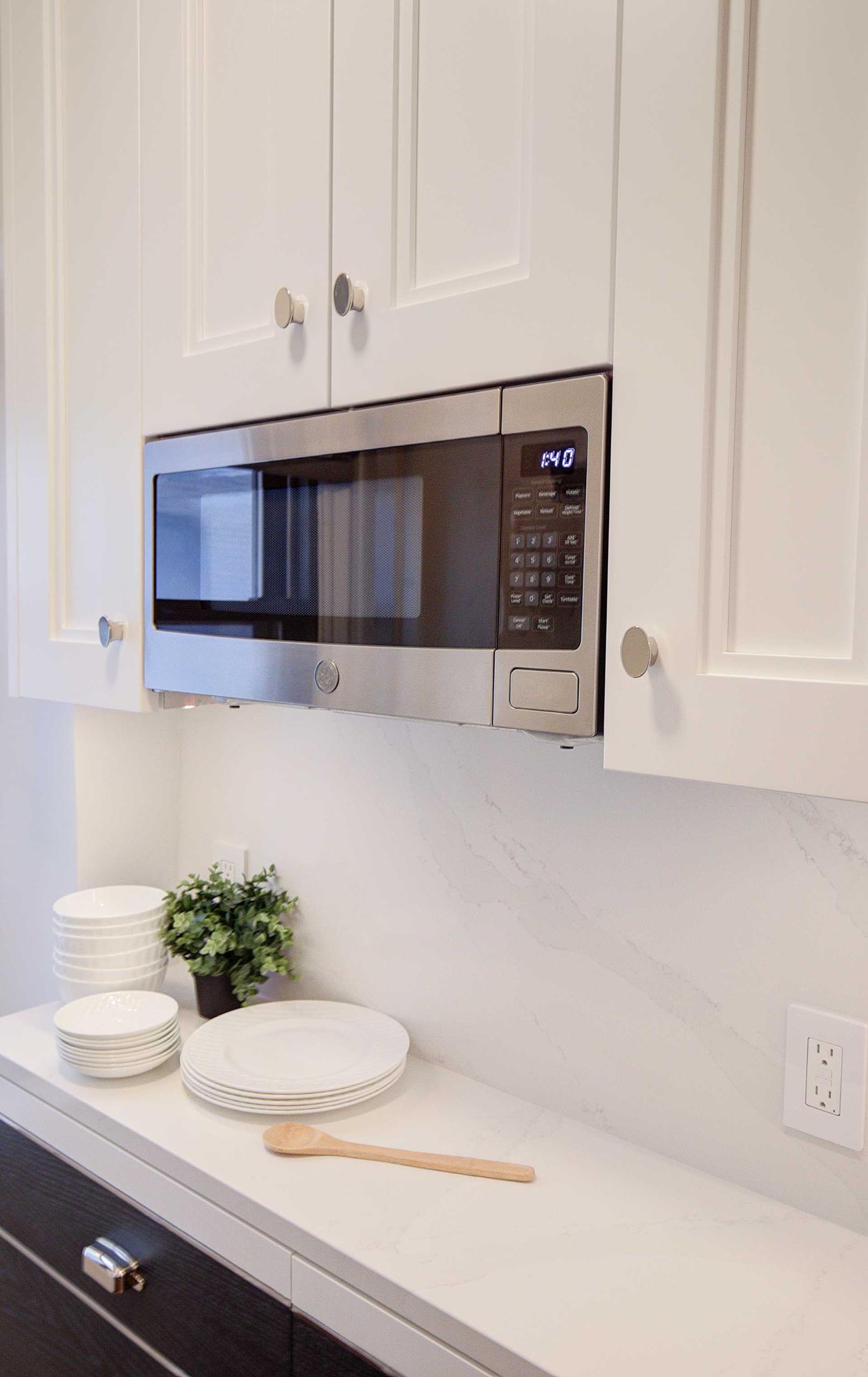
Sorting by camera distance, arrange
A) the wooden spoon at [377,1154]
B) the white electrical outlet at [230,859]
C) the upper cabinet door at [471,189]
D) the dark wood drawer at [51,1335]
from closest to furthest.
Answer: the upper cabinet door at [471,189] < the wooden spoon at [377,1154] < the dark wood drawer at [51,1335] < the white electrical outlet at [230,859]

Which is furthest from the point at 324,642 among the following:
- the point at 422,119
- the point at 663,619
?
the point at 422,119

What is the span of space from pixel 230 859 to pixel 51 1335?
0.70m

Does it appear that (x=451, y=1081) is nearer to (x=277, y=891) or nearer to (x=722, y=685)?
(x=277, y=891)

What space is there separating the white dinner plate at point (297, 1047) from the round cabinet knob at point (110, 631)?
1.79ft

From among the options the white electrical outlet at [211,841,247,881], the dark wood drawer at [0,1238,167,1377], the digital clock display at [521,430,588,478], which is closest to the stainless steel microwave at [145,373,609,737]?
the digital clock display at [521,430,588,478]

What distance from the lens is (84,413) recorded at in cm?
137

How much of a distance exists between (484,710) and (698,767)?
206 mm

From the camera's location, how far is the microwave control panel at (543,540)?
0.85m

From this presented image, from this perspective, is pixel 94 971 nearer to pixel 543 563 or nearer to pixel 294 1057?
pixel 294 1057

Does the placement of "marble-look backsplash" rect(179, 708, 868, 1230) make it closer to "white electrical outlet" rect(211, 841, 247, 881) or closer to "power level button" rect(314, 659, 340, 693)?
"white electrical outlet" rect(211, 841, 247, 881)

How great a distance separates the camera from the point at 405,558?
96 cm

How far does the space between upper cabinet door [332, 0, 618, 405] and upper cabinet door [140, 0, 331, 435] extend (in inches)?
1.8

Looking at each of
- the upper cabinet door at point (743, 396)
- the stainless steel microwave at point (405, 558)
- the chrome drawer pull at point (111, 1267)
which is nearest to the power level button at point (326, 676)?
the stainless steel microwave at point (405, 558)

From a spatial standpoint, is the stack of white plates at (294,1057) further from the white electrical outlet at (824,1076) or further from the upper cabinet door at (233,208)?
the upper cabinet door at (233,208)
